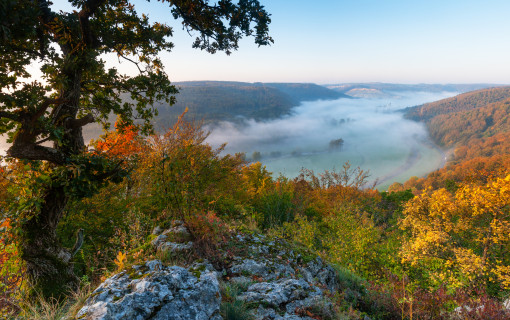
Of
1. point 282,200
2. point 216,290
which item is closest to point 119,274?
point 216,290

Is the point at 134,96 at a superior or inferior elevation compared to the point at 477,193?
superior

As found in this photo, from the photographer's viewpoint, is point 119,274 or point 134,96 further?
point 134,96

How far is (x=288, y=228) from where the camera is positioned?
1387 centimetres

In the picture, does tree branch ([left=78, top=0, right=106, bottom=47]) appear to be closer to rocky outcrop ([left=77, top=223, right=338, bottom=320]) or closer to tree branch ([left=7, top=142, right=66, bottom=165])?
tree branch ([left=7, top=142, right=66, bottom=165])

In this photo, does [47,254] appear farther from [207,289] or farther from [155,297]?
[207,289]

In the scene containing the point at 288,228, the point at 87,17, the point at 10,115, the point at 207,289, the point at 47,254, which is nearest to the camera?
the point at 207,289

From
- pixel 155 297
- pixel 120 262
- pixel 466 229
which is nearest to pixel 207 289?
→ pixel 155 297

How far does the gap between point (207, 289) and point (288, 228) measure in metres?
10.9

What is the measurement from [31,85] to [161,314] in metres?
4.57

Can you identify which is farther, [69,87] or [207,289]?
[69,87]

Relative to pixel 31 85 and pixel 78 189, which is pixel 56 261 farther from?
pixel 31 85

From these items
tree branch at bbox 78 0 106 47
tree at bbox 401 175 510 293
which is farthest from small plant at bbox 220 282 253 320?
tree at bbox 401 175 510 293

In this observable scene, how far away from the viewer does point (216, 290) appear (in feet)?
11.9

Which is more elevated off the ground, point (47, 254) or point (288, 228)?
point (47, 254)
